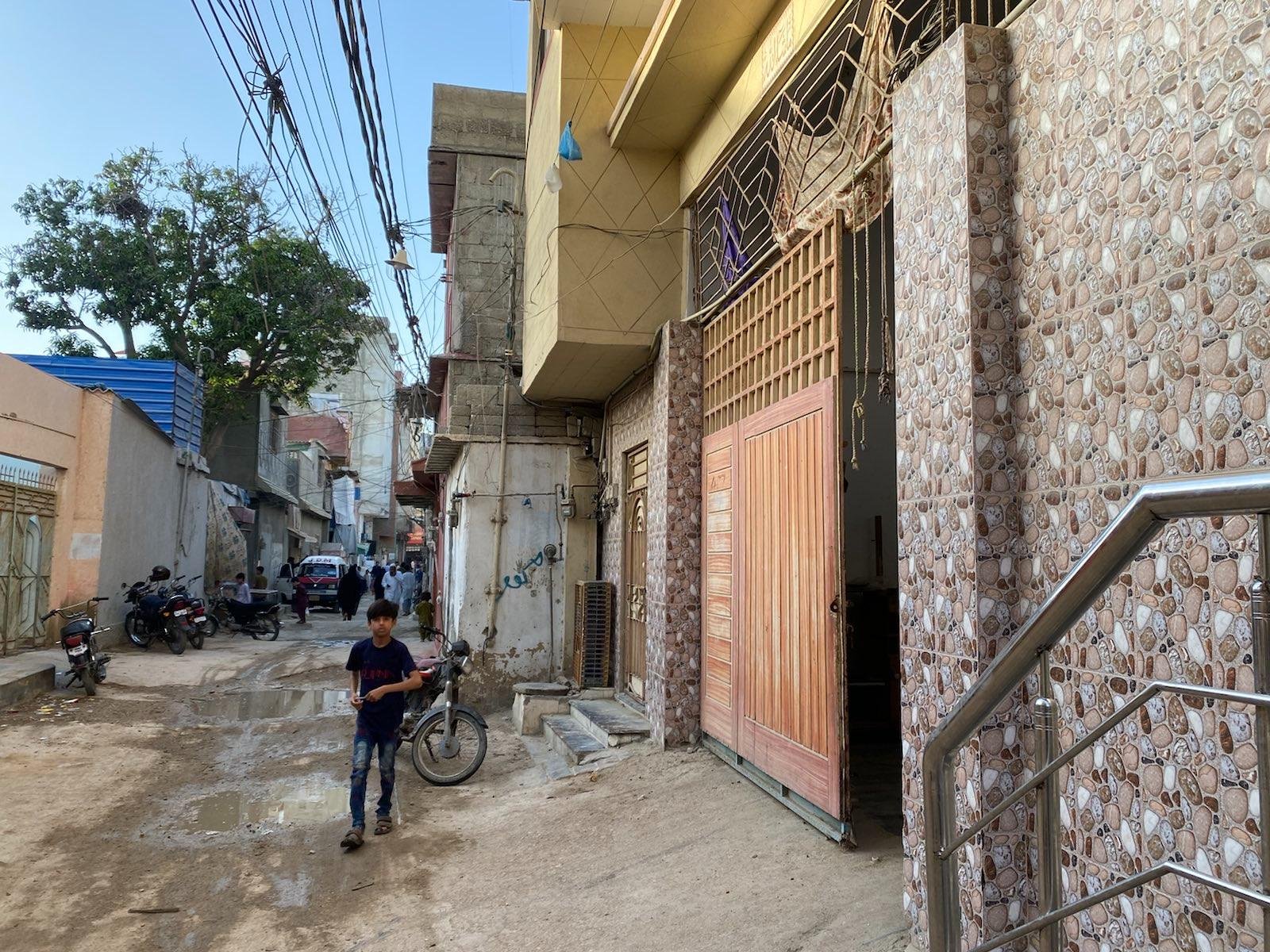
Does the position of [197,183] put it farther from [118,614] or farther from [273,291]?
[118,614]

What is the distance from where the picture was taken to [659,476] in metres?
7.52

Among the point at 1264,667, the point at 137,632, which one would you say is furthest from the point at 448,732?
the point at 137,632

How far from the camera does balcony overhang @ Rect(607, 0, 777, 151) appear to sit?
18.9ft

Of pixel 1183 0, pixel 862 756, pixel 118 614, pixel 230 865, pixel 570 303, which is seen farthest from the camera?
pixel 118 614

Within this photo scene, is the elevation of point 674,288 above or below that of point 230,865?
above

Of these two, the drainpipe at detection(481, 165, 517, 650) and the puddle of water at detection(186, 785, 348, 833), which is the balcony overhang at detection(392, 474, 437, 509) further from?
the puddle of water at detection(186, 785, 348, 833)

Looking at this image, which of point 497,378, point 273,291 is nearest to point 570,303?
point 497,378

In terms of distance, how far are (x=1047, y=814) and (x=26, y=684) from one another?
34.9 feet

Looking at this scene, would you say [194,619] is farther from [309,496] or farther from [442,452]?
[309,496]

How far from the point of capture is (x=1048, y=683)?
1869 millimetres

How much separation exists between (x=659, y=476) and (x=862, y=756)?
2.71 m

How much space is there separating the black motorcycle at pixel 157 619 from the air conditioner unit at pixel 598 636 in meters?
7.72

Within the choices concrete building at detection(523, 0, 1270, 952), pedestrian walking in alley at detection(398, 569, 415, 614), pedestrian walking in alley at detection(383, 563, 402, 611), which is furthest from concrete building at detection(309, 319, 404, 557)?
concrete building at detection(523, 0, 1270, 952)

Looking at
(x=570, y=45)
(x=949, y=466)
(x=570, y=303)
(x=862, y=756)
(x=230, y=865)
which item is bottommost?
(x=230, y=865)
